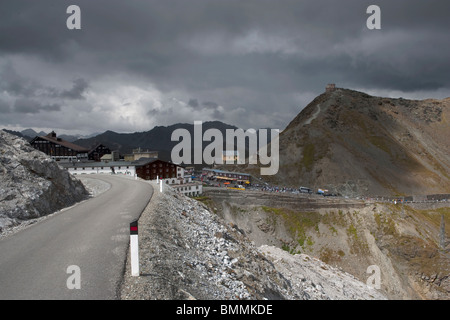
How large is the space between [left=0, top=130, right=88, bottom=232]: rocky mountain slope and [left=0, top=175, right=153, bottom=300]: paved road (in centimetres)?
202

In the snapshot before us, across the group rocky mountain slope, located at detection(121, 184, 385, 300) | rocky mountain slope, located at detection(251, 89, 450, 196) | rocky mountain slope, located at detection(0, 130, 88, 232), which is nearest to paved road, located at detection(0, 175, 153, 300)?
rocky mountain slope, located at detection(121, 184, 385, 300)

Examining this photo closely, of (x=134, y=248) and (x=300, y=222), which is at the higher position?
(x=134, y=248)

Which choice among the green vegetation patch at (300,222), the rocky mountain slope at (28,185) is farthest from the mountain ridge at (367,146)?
the rocky mountain slope at (28,185)

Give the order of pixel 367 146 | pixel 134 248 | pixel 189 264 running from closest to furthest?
1. pixel 134 248
2. pixel 189 264
3. pixel 367 146

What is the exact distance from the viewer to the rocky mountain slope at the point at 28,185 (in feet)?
53.0

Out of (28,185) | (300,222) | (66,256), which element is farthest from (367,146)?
(66,256)

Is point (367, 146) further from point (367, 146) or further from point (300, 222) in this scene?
point (300, 222)

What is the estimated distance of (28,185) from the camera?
18375mm

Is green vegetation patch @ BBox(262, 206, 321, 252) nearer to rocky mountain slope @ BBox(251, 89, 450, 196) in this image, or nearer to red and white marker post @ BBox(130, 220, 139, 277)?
rocky mountain slope @ BBox(251, 89, 450, 196)

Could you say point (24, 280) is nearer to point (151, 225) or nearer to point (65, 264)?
point (65, 264)

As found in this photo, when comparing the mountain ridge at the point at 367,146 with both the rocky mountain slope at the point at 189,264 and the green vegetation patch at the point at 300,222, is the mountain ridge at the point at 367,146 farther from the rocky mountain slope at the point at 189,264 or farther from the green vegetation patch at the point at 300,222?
the rocky mountain slope at the point at 189,264

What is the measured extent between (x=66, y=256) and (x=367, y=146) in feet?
442

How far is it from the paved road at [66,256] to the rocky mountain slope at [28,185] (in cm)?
202
